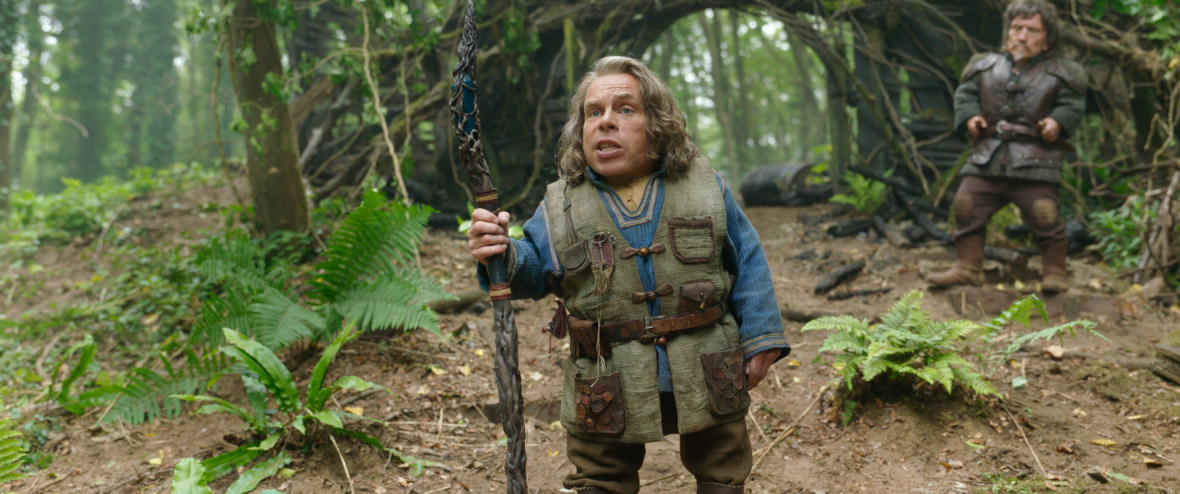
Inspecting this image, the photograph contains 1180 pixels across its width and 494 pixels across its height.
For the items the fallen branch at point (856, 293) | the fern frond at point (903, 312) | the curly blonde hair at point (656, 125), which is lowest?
the fallen branch at point (856, 293)

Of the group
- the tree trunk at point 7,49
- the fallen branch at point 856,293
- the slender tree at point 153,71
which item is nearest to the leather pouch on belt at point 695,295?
the fallen branch at point 856,293

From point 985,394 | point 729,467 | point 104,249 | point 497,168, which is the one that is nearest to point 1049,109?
point 985,394

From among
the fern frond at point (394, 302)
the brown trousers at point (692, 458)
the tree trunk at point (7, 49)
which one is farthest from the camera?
the tree trunk at point (7, 49)

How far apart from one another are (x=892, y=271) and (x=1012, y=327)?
1532 mm

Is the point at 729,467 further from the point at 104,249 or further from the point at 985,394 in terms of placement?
the point at 104,249

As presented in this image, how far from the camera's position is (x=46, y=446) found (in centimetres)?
386

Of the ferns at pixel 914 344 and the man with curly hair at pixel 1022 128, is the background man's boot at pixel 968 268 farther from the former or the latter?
the ferns at pixel 914 344

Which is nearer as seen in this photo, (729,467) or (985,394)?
(729,467)

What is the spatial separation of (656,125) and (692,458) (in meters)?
1.17

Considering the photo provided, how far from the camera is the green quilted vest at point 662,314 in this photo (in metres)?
2.30

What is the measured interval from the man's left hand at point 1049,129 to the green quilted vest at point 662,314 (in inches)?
154

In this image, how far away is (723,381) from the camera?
2320mm

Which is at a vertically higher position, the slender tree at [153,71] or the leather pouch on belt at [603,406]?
the slender tree at [153,71]

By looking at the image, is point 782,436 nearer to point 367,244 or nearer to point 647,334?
point 647,334
